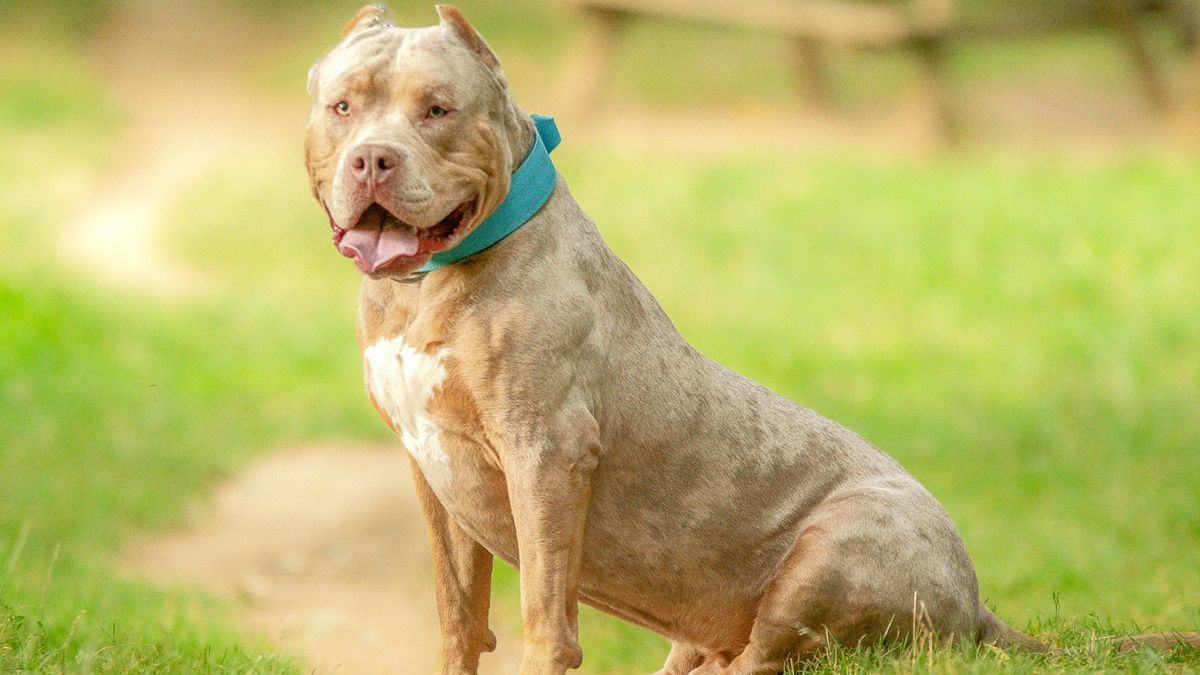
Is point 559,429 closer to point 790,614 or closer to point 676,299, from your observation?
point 790,614

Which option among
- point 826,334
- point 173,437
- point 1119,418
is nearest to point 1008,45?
point 826,334

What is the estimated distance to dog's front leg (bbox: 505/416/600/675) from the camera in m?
3.84

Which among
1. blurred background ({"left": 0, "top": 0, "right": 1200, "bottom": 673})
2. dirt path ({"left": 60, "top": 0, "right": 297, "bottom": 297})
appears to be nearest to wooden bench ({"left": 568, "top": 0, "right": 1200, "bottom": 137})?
blurred background ({"left": 0, "top": 0, "right": 1200, "bottom": 673})

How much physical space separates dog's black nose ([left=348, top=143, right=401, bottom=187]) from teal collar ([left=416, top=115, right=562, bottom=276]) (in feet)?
1.07

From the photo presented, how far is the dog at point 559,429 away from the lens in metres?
3.76

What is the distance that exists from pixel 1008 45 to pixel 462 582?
16.3 metres

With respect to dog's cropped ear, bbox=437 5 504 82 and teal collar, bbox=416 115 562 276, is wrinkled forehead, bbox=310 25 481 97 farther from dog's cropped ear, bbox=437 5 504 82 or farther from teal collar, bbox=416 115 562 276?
teal collar, bbox=416 115 562 276

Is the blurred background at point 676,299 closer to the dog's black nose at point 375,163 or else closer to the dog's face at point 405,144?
the dog's face at point 405,144

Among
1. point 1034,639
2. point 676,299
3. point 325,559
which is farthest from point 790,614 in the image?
point 676,299

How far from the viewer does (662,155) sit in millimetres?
14695

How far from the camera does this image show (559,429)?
386 cm

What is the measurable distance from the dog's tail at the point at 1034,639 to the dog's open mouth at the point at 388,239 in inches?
75.2

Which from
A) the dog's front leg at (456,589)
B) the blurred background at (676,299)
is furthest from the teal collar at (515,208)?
the blurred background at (676,299)

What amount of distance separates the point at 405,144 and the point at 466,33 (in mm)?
418
